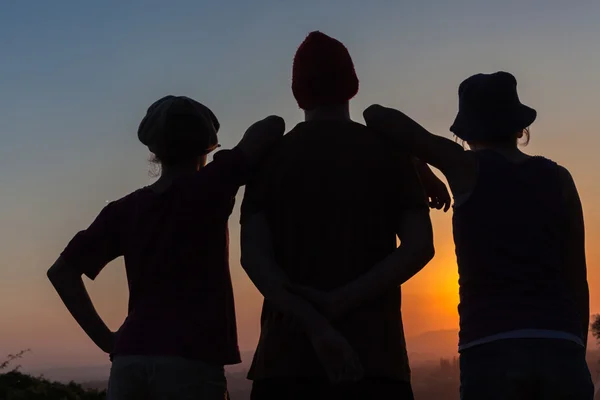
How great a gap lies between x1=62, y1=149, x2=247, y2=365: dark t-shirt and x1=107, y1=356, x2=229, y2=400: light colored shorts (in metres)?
0.04

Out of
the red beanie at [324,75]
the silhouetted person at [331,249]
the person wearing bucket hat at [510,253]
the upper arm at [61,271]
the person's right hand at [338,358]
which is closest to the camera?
the person's right hand at [338,358]

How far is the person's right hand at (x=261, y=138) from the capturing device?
352cm

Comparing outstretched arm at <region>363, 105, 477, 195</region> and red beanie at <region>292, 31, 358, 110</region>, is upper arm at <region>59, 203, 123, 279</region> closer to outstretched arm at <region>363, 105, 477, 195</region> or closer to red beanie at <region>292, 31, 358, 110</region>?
red beanie at <region>292, 31, 358, 110</region>

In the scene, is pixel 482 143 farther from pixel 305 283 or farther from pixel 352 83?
pixel 305 283

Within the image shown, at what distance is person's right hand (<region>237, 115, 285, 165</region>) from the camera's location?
11.6 ft

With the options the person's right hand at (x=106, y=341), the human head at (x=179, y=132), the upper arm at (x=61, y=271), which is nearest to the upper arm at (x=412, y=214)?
the human head at (x=179, y=132)

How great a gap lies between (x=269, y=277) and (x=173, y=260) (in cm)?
55

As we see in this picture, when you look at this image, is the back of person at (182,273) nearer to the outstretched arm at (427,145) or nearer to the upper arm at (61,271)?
the upper arm at (61,271)

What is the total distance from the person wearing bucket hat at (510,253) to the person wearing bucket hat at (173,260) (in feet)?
2.76

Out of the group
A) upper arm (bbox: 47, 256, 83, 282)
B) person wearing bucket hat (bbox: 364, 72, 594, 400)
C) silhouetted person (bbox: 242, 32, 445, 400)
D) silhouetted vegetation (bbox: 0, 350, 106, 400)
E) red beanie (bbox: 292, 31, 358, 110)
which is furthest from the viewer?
silhouetted vegetation (bbox: 0, 350, 106, 400)

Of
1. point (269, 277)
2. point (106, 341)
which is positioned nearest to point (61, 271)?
point (106, 341)

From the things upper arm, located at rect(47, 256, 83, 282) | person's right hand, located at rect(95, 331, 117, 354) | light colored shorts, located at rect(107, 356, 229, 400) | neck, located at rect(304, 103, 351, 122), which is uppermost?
neck, located at rect(304, 103, 351, 122)

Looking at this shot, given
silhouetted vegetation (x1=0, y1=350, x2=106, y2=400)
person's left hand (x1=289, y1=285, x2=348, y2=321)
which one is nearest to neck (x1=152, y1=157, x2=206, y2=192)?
person's left hand (x1=289, y1=285, x2=348, y2=321)

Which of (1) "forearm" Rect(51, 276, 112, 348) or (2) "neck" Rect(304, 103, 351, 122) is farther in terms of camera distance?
(1) "forearm" Rect(51, 276, 112, 348)
